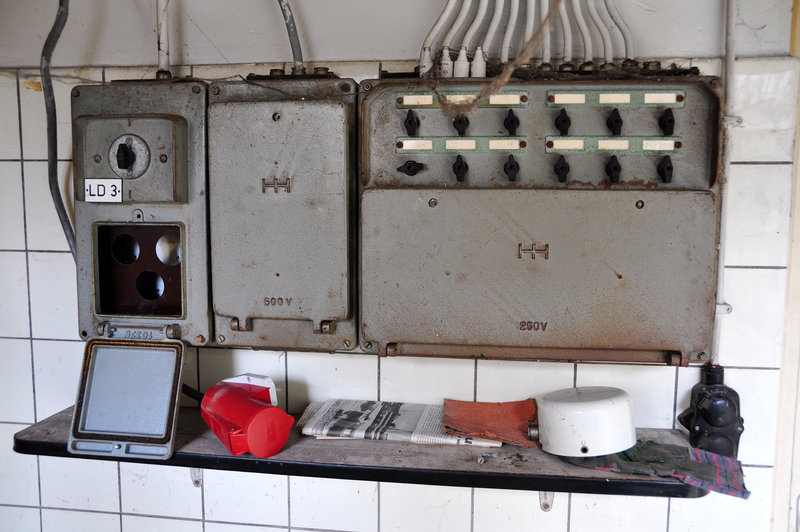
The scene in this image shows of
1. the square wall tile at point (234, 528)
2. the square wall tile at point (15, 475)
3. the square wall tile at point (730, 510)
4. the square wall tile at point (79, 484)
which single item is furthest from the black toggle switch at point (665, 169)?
the square wall tile at point (15, 475)

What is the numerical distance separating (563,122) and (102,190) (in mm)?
910

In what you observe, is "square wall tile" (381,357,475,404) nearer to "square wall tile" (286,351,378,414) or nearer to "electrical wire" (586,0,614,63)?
"square wall tile" (286,351,378,414)

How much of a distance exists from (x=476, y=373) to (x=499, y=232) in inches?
14.6

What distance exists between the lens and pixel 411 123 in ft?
3.26

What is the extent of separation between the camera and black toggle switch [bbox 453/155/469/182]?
3.24 feet

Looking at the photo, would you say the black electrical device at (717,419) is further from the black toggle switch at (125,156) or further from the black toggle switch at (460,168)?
the black toggle switch at (125,156)

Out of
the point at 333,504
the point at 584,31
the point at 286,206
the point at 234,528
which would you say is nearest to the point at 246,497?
the point at 234,528

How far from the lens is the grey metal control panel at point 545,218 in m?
0.96

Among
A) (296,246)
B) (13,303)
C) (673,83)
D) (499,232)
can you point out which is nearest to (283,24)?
(296,246)

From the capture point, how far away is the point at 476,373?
120cm

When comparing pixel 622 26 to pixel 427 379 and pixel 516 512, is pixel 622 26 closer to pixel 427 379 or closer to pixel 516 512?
pixel 427 379

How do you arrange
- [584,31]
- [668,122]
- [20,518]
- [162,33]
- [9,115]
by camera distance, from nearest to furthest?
[668,122], [584,31], [162,33], [9,115], [20,518]

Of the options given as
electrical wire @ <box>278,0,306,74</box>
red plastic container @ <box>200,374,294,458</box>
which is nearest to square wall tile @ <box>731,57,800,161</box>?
electrical wire @ <box>278,0,306,74</box>

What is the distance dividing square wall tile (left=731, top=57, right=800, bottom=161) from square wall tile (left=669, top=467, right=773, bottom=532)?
0.68m
